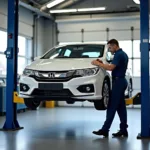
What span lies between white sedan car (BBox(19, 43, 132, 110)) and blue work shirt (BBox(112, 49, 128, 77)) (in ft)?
0.77

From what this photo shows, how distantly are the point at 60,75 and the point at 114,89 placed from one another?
1.10m

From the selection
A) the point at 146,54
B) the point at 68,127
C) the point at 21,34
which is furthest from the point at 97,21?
the point at 146,54

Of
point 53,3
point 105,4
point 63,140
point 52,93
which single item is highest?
point 105,4

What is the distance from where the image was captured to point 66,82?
6000mm

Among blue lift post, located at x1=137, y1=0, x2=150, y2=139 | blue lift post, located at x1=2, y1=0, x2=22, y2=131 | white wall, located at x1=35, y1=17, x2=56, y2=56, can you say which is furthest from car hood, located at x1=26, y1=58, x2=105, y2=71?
white wall, located at x1=35, y1=17, x2=56, y2=56

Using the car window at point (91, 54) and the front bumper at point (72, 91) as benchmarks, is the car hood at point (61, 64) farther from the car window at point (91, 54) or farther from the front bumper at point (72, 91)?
the car window at point (91, 54)

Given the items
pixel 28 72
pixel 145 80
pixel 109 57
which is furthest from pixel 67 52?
pixel 145 80

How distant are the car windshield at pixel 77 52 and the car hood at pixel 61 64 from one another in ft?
1.31

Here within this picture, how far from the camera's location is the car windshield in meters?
6.87

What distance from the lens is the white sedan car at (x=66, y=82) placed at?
6.01 metres

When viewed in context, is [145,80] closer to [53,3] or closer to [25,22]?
[53,3]

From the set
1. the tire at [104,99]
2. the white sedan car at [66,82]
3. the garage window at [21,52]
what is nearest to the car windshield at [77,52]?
the white sedan car at [66,82]

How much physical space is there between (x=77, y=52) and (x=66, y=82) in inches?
48.3

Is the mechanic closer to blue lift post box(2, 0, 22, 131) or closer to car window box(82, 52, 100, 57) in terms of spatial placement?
car window box(82, 52, 100, 57)
